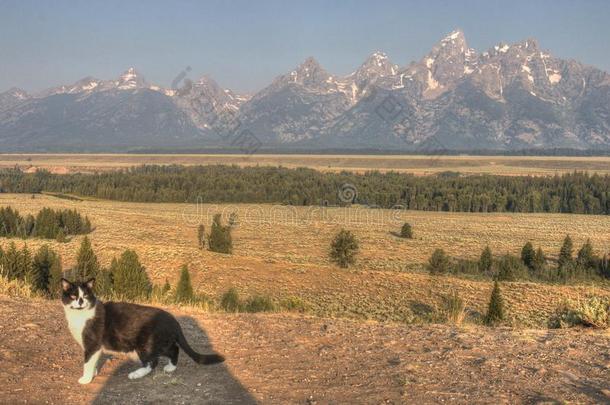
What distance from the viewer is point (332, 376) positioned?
328 inches

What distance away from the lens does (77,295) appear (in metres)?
7.85

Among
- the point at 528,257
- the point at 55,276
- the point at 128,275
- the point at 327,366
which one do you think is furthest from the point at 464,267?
the point at 327,366

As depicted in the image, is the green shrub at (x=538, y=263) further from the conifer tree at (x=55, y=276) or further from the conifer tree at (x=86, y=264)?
the conifer tree at (x=55, y=276)

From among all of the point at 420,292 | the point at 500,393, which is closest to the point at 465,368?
the point at 500,393

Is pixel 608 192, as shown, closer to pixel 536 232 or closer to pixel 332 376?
pixel 536 232

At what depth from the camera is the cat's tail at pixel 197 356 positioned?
8.28m

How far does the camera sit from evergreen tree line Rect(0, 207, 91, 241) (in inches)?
2517

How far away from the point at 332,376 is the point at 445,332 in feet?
12.6

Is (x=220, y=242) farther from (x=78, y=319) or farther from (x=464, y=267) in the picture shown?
(x=78, y=319)

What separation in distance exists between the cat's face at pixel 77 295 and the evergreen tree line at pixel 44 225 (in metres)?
59.2

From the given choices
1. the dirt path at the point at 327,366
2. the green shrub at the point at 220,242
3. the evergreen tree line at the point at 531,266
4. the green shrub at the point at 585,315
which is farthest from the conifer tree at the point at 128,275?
the evergreen tree line at the point at 531,266

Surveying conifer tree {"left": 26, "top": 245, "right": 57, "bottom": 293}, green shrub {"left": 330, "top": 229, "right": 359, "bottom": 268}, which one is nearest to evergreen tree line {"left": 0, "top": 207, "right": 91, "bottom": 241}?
conifer tree {"left": 26, "top": 245, "right": 57, "bottom": 293}

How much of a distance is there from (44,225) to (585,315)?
65.9 m

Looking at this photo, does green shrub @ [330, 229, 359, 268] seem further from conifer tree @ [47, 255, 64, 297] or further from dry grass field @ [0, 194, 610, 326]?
conifer tree @ [47, 255, 64, 297]
